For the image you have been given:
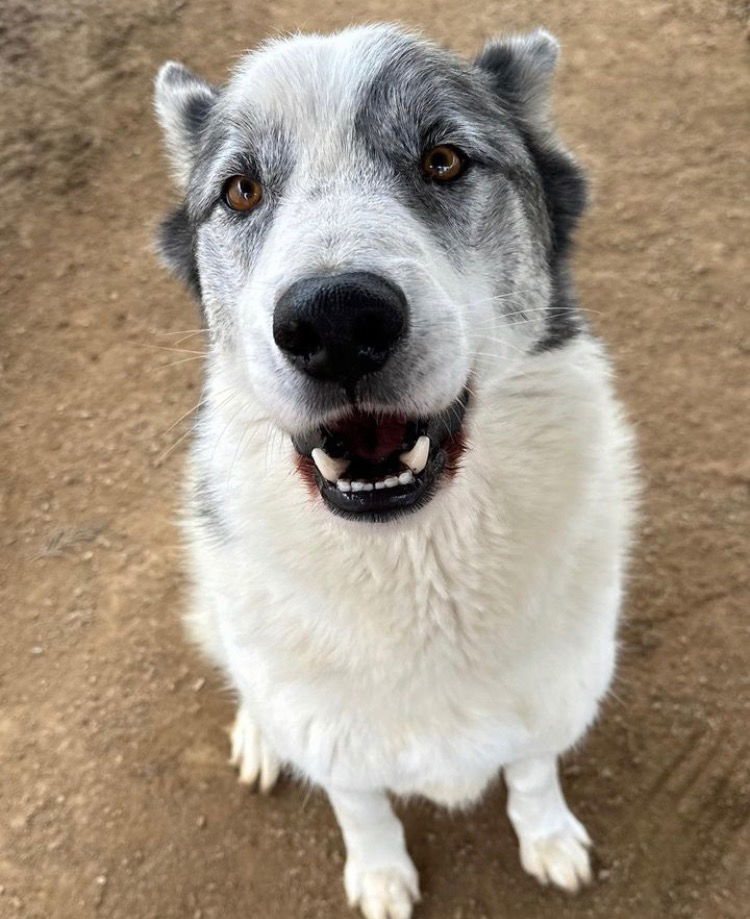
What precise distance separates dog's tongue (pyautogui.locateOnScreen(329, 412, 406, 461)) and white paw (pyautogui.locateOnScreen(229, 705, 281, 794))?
1.89 m

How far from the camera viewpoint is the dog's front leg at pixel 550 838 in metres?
3.22

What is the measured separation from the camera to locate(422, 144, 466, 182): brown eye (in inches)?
90.7

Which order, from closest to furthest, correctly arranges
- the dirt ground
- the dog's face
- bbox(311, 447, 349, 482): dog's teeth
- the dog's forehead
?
the dog's face, bbox(311, 447, 349, 482): dog's teeth, the dog's forehead, the dirt ground

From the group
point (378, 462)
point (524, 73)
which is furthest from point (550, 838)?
point (524, 73)

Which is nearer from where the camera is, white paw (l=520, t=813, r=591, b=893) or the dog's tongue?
the dog's tongue

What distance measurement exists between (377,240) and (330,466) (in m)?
0.55

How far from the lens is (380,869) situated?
3.26m

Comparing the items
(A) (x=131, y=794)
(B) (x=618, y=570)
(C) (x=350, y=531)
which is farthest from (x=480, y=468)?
(A) (x=131, y=794)

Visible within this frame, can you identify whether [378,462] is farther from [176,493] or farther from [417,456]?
[176,493]

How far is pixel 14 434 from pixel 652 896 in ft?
12.9

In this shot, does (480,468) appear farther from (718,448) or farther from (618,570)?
(718,448)

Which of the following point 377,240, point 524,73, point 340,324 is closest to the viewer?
point 340,324

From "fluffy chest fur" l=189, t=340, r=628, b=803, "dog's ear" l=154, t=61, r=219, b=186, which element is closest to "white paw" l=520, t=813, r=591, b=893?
"fluffy chest fur" l=189, t=340, r=628, b=803

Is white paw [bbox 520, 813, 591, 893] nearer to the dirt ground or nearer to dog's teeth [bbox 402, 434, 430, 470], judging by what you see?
the dirt ground
